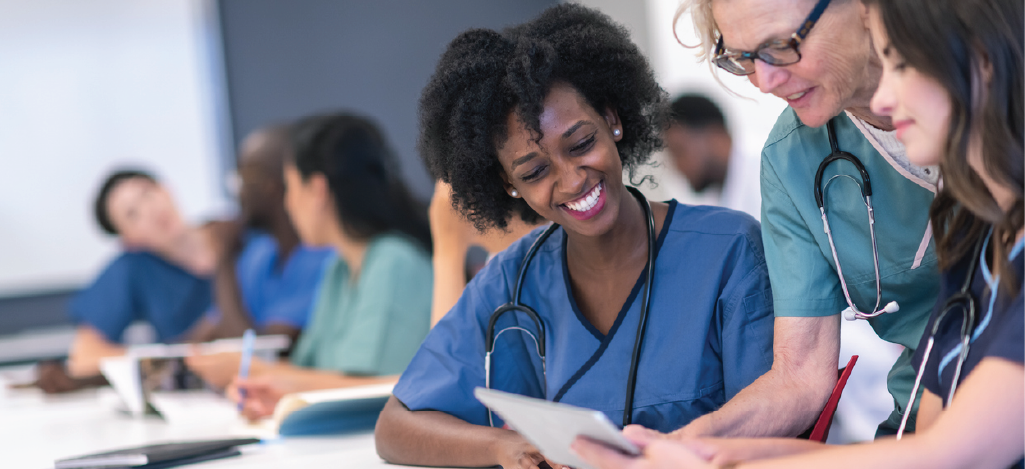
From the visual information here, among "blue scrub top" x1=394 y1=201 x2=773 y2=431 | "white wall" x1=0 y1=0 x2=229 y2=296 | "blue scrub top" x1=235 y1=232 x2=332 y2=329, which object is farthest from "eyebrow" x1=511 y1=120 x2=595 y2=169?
"white wall" x1=0 y1=0 x2=229 y2=296

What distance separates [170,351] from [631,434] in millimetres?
1830

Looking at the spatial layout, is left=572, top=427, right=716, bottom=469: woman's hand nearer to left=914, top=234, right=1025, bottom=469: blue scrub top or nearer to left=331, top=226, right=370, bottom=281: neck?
left=914, top=234, right=1025, bottom=469: blue scrub top

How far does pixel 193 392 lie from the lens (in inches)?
98.8

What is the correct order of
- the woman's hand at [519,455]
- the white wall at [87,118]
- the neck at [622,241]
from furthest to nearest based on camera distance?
the white wall at [87,118], the neck at [622,241], the woman's hand at [519,455]

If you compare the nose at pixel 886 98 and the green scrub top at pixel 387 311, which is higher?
the nose at pixel 886 98

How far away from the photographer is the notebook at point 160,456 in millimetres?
1508

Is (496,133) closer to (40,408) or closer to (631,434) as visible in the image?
(631,434)

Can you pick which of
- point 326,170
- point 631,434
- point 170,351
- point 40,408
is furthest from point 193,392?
point 631,434

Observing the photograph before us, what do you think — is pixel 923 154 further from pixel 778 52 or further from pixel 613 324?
pixel 613 324

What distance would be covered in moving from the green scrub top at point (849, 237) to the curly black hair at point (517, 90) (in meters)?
0.31

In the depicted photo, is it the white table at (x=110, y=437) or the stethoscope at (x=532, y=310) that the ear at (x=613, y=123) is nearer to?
the stethoscope at (x=532, y=310)

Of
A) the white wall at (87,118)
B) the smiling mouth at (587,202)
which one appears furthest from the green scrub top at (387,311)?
the white wall at (87,118)

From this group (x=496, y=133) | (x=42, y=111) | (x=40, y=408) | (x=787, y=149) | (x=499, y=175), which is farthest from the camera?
(x=42, y=111)

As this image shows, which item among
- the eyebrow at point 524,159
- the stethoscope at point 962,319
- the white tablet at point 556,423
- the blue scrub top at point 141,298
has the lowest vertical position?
the blue scrub top at point 141,298
